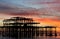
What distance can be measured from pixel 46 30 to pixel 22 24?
14.4m

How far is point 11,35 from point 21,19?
24.3 feet

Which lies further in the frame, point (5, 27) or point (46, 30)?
point (46, 30)

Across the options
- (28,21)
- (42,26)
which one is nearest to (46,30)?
(42,26)

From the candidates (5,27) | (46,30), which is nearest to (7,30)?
(5,27)

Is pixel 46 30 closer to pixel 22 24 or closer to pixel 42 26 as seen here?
pixel 42 26

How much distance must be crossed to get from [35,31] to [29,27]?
5.81 meters

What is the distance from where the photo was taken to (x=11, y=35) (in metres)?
93.0

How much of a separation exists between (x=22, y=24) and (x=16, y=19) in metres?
2.58

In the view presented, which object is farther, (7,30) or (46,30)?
(46,30)

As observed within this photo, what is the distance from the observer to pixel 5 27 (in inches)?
3627

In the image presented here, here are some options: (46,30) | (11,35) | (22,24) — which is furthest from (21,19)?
(46,30)

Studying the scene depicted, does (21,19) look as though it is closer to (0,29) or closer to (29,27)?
(29,27)

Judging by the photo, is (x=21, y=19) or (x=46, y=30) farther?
(x=46, y=30)

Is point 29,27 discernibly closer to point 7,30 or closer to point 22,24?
point 22,24
